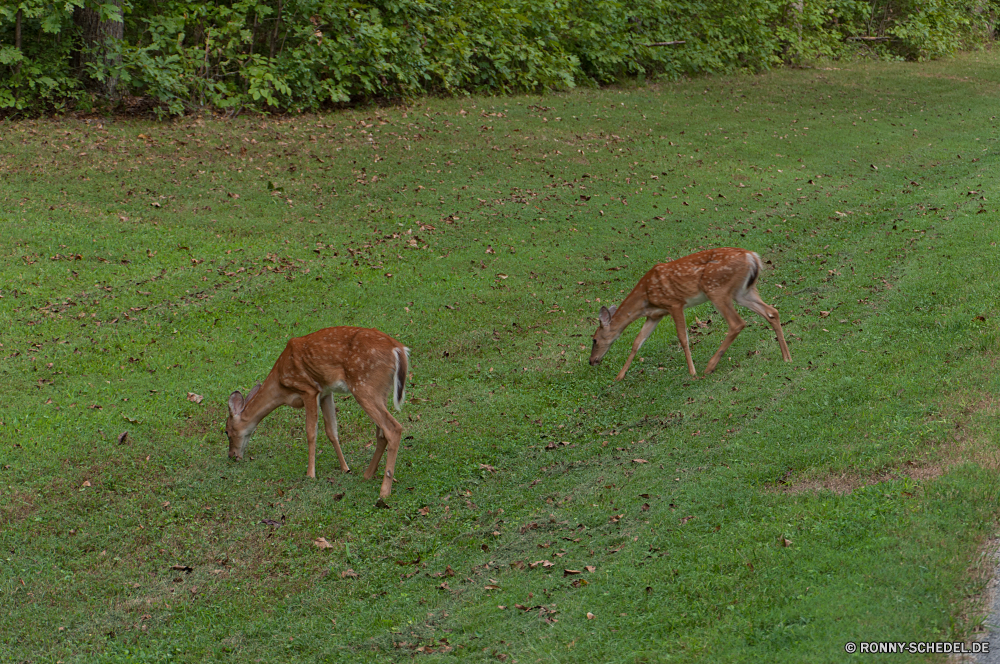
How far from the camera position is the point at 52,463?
28.3 ft

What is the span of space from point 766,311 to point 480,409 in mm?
3174

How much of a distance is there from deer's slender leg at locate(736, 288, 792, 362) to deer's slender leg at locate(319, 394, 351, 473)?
442 centimetres

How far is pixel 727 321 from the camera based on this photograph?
33.9 ft

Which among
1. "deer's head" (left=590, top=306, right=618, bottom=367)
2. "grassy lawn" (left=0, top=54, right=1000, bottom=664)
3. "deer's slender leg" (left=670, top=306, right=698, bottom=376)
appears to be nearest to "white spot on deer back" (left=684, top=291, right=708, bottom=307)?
"deer's slender leg" (left=670, top=306, right=698, bottom=376)

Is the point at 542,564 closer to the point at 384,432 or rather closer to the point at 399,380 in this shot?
the point at 384,432

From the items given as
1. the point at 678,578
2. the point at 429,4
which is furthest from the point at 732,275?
the point at 429,4

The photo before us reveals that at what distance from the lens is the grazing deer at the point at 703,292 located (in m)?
10.3

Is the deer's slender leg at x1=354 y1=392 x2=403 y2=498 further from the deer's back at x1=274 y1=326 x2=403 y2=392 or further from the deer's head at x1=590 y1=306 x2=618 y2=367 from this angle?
the deer's head at x1=590 y1=306 x2=618 y2=367

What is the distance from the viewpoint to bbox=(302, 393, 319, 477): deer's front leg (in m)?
8.66

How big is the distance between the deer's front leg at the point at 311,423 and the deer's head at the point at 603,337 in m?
3.47

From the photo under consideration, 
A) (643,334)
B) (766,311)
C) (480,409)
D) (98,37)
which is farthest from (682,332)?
(98,37)

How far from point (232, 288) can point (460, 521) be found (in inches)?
247

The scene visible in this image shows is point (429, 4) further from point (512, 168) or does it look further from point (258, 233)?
point (258, 233)

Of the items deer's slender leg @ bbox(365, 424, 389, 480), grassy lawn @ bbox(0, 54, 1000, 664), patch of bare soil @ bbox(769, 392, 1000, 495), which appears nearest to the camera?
grassy lawn @ bbox(0, 54, 1000, 664)
